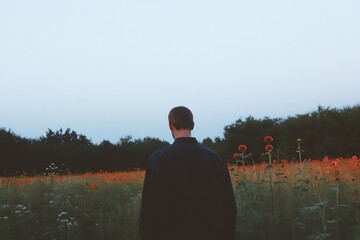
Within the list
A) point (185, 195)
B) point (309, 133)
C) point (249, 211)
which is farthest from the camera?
point (309, 133)

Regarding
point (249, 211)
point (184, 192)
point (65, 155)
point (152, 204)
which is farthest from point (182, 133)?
point (65, 155)

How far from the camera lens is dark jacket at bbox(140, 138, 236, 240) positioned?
3268mm

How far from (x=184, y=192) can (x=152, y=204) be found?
234mm

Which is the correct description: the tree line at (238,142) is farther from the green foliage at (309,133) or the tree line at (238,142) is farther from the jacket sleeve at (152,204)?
the jacket sleeve at (152,204)

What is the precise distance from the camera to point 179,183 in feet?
10.8

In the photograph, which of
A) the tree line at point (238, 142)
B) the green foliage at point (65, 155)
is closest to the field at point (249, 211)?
the tree line at point (238, 142)

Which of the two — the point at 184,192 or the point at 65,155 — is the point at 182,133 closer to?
the point at 184,192

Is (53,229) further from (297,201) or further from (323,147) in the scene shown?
(323,147)

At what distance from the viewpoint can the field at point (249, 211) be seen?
7.35 meters

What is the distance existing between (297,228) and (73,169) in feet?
103

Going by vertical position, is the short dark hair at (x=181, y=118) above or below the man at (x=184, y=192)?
above

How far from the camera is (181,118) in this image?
333cm

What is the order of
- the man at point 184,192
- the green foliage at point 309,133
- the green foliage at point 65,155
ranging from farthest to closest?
1. the green foliage at point 65,155
2. the green foliage at point 309,133
3. the man at point 184,192

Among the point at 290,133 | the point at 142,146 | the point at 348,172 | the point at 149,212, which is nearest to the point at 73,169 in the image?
the point at 142,146
